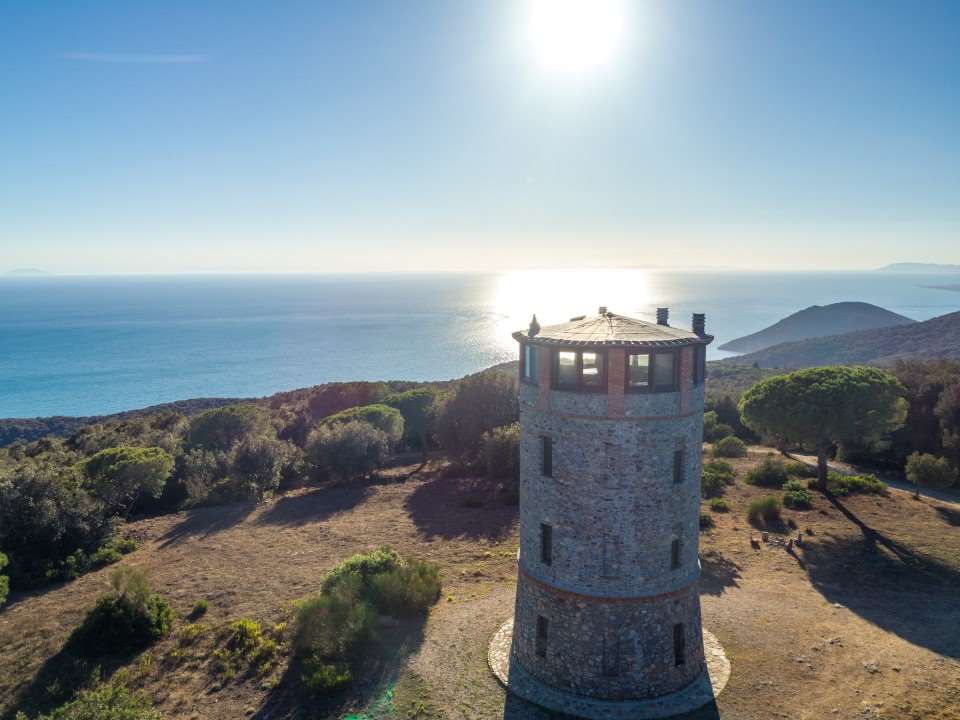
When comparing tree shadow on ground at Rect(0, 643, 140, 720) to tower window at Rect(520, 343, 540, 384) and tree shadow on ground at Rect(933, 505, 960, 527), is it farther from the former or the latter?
tree shadow on ground at Rect(933, 505, 960, 527)

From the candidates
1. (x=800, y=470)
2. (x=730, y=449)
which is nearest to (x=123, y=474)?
(x=730, y=449)

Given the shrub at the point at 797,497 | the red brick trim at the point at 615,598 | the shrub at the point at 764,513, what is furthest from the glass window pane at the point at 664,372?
the shrub at the point at 797,497

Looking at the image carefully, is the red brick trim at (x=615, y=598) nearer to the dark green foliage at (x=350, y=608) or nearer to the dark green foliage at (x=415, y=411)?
the dark green foliage at (x=350, y=608)

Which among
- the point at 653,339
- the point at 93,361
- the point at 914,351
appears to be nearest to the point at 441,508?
the point at 653,339

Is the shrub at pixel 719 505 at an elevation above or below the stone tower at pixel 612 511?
below

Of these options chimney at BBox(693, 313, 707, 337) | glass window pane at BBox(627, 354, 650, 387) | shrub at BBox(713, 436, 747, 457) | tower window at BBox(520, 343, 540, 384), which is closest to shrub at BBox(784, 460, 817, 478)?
shrub at BBox(713, 436, 747, 457)

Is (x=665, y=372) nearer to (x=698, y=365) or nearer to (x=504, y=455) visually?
(x=698, y=365)
